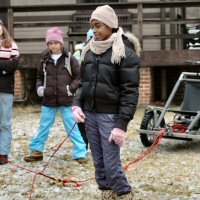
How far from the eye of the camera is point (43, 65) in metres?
6.12

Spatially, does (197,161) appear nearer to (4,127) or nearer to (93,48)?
(4,127)

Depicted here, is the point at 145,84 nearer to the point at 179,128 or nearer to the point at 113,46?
the point at 179,128

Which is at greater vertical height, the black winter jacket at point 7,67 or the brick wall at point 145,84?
the black winter jacket at point 7,67

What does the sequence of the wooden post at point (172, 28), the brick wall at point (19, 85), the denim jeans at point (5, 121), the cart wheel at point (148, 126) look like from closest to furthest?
1. the denim jeans at point (5, 121)
2. the cart wheel at point (148, 126)
3. the brick wall at point (19, 85)
4. the wooden post at point (172, 28)

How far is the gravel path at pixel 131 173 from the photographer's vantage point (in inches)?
194

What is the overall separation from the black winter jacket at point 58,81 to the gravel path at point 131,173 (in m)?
0.75

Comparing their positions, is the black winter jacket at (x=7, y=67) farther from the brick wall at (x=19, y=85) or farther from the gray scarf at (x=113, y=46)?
the brick wall at (x=19, y=85)

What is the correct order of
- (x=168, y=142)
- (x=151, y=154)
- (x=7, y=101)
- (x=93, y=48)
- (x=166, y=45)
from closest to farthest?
(x=93, y=48) < (x=7, y=101) < (x=151, y=154) < (x=168, y=142) < (x=166, y=45)

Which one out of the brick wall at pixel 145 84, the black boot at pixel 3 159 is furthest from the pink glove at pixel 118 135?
the brick wall at pixel 145 84

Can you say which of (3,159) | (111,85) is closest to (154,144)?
(3,159)

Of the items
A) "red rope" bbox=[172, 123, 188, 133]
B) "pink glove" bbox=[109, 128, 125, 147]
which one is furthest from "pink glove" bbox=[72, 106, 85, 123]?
"red rope" bbox=[172, 123, 188, 133]

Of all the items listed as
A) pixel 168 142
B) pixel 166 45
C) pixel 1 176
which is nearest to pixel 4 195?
pixel 1 176

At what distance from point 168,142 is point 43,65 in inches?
94.7

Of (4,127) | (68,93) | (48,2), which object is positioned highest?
(48,2)
